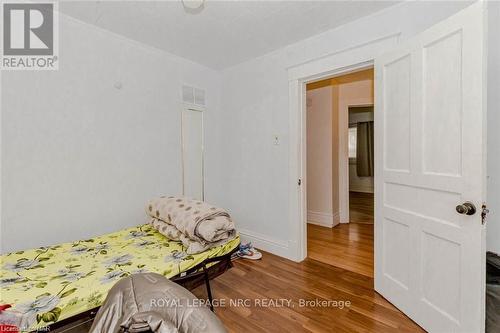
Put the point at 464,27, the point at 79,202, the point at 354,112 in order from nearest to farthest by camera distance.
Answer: the point at 464,27 → the point at 79,202 → the point at 354,112

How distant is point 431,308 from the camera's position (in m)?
1.63

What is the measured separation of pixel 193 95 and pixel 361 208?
14.1ft

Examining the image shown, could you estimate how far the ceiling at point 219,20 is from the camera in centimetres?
203

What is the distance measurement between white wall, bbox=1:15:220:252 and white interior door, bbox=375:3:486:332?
2.27 m

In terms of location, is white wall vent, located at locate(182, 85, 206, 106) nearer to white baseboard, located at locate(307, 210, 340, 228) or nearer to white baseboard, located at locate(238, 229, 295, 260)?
white baseboard, located at locate(238, 229, 295, 260)

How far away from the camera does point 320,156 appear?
4.28 meters

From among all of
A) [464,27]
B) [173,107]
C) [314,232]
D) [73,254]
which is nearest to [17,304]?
[73,254]

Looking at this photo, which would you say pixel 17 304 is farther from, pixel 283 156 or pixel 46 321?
pixel 283 156

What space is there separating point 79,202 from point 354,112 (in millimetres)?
6928

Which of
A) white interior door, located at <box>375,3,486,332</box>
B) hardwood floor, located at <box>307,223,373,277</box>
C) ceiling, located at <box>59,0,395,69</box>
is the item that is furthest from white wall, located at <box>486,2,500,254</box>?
hardwood floor, located at <box>307,223,373,277</box>

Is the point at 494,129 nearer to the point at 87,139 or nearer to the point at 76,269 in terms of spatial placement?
the point at 76,269

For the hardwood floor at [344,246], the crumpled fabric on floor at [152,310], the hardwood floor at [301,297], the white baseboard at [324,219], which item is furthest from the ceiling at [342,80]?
the crumpled fabric on floor at [152,310]

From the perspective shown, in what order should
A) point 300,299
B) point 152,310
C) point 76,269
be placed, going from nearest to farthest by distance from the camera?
point 152,310 → point 76,269 → point 300,299

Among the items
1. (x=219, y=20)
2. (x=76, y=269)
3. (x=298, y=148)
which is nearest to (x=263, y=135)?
(x=298, y=148)
